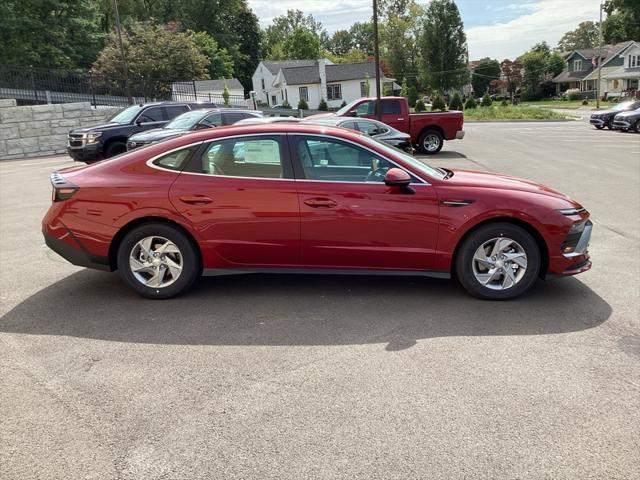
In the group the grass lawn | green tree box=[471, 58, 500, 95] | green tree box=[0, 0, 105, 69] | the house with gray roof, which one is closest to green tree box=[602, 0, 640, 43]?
the house with gray roof

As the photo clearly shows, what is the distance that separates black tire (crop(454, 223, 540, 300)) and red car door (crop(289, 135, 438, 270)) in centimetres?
29

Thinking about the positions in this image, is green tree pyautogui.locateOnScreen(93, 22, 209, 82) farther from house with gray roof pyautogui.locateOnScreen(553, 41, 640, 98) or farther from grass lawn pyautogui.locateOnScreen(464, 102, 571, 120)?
house with gray roof pyautogui.locateOnScreen(553, 41, 640, 98)

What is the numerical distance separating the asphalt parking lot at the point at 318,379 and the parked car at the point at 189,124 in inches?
304

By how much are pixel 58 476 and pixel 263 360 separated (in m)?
1.53

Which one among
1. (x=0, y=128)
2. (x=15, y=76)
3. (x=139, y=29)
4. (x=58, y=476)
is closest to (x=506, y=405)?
(x=58, y=476)

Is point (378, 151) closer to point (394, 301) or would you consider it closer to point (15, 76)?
point (394, 301)

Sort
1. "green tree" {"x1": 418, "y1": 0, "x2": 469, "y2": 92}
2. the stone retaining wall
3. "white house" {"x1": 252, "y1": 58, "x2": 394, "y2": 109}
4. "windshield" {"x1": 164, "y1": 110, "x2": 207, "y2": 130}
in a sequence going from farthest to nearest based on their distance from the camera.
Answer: "green tree" {"x1": 418, "y1": 0, "x2": 469, "y2": 92} < "white house" {"x1": 252, "y1": 58, "x2": 394, "y2": 109} < the stone retaining wall < "windshield" {"x1": 164, "y1": 110, "x2": 207, "y2": 130}

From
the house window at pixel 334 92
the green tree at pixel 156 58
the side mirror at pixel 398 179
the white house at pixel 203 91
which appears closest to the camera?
the side mirror at pixel 398 179

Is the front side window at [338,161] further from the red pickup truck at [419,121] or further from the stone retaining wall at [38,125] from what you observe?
the stone retaining wall at [38,125]

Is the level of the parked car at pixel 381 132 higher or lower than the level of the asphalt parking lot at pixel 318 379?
higher

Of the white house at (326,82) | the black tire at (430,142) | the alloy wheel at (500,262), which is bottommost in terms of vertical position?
the alloy wheel at (500,262)

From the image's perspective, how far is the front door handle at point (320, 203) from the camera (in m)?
4.95

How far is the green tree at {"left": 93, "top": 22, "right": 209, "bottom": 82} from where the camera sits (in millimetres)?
34594

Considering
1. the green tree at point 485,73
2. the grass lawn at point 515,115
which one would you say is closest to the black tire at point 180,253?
the grass lawn at point 515,115
